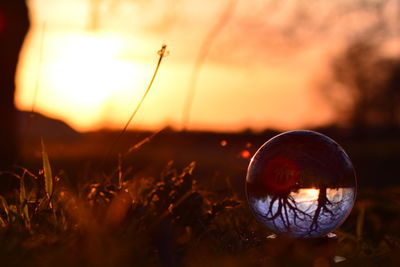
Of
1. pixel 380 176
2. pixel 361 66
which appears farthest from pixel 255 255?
pixel 361 66

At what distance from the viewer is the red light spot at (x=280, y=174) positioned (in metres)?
3.90

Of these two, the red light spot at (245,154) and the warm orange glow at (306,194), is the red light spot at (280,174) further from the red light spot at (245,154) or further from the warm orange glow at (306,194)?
the red light spot at (245,154)

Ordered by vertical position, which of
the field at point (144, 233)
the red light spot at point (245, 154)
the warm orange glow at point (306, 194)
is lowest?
the field at point (144, 233)

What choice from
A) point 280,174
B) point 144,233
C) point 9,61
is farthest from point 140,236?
point 9,61

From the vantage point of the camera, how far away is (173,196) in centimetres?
405

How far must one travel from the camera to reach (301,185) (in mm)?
3873

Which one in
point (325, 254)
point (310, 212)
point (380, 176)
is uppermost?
point (310, 212)

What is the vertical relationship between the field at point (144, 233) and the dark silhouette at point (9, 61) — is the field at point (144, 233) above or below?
below

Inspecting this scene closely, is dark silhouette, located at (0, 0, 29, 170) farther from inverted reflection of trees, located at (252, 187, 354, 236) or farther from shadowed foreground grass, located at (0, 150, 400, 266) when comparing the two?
inverted reflection of trees, located at (252, 187, 354, 236)

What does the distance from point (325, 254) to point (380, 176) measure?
14.5 metres

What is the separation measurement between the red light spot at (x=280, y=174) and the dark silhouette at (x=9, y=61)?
199 inches

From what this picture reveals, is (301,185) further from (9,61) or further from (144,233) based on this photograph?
(9,61)

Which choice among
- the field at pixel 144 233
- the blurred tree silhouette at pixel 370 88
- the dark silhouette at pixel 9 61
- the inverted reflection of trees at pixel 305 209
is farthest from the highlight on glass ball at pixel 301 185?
the blurred tree silhouette at pixel 370 88

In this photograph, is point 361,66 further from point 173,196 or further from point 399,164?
point 173,196
